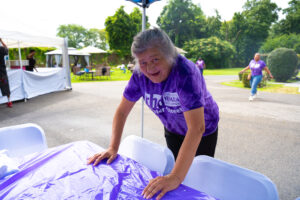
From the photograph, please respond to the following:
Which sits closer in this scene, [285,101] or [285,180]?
[285,180]

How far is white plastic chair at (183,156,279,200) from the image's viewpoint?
1.05m

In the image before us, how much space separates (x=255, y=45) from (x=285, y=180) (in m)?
41.7

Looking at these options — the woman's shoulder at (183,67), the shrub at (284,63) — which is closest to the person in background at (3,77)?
the woman's shoulder at (183,67)

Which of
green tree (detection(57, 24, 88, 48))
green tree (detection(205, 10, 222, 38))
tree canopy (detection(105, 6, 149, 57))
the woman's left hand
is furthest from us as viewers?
green tree (detection(57, 24, 88, 48))

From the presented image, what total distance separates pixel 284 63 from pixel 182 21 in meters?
30.3

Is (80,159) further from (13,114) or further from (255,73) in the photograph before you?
(255,73)

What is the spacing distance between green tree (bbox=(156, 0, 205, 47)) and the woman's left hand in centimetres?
4026

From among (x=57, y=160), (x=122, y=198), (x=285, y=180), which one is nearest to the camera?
(x=122, y=198)

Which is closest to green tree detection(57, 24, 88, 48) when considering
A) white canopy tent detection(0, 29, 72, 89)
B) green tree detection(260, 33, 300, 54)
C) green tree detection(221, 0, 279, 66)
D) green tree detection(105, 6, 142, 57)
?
green tree detection(105, 6, 142, 57)

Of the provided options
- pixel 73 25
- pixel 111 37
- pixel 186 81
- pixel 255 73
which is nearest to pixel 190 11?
pixel 111 37

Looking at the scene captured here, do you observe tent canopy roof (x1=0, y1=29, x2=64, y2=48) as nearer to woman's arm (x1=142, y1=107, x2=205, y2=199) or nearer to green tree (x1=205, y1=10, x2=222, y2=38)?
woman's arm (x1=142, y1=107, x2=205, y2=199)

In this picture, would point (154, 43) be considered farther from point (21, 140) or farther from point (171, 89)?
point (21, 140)

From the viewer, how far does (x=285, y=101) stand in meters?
7.00

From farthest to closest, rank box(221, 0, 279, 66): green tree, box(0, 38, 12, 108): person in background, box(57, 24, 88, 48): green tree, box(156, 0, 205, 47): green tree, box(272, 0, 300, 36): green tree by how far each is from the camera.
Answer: box(57, 24, 88, 48): green tree
box(156, 0, 205, 47): green tree
box(221, 0, 279, 66): green tree
box(272, 0, 300, 36): green tree
box(0, 38, 12, 108): person in background
